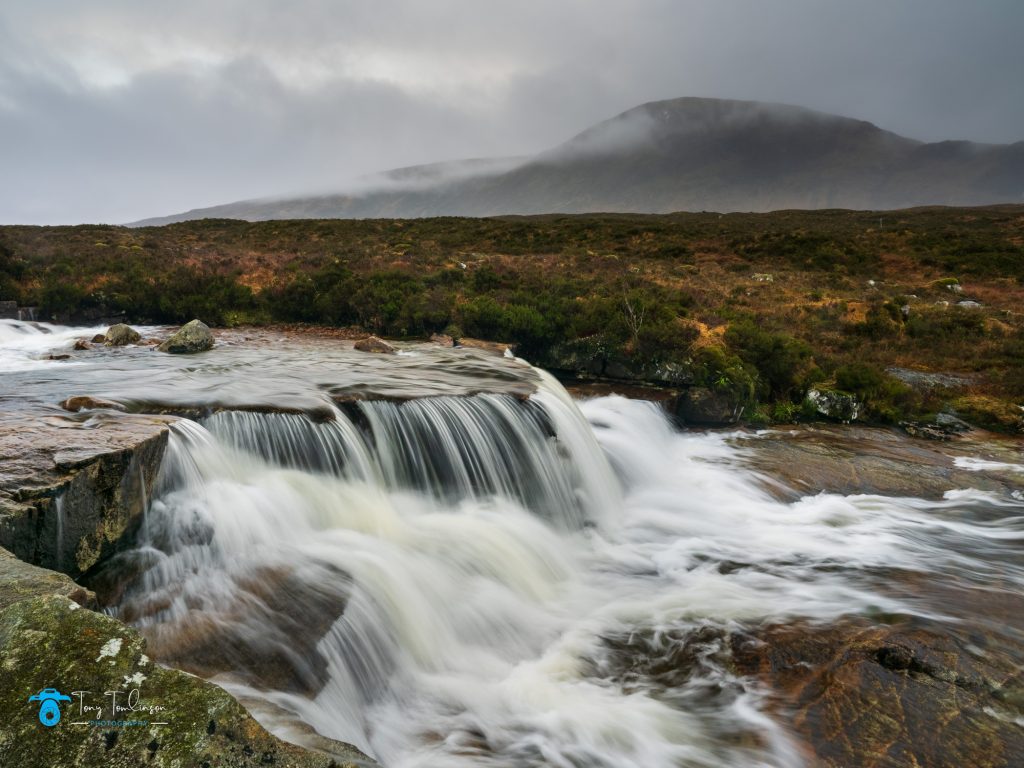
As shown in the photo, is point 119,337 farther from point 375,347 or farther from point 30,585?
point 30,585

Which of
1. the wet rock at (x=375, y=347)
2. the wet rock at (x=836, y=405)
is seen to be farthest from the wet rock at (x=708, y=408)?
the wet rock at (x=375, y=347)

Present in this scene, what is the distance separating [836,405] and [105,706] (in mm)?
14716

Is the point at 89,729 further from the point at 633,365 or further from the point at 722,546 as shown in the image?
the point at 633,365

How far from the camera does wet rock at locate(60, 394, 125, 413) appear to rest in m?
6.64

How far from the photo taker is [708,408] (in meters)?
13.5

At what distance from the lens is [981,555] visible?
24.1 ft

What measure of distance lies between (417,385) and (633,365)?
22.2 ft

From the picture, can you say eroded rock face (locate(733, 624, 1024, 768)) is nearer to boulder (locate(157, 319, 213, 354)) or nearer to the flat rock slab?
the flat rock slab

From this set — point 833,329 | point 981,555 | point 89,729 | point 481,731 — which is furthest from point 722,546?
point 833,329

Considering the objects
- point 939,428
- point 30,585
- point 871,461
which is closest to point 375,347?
point 871,461

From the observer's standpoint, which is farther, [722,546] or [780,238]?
[780,238]

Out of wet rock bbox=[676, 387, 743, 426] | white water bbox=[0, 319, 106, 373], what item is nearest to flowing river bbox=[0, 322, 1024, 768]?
white water bbox=[0, 319, 106, 373]

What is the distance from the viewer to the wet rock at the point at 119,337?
43.9 feet

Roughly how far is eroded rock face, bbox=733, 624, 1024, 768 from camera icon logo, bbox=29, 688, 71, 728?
14.1 feet
